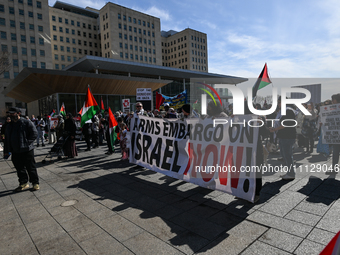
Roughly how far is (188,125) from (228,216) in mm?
2108

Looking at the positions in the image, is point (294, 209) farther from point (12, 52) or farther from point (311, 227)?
point (12, 52)

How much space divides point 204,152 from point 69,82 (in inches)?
772

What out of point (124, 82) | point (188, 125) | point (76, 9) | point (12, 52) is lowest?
point (188, 125)

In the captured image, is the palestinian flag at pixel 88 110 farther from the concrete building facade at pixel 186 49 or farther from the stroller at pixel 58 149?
the concrete building facade at pixel 186 49

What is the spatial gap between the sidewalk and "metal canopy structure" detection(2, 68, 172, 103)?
16.3 meters

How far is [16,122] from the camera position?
5.47 metres

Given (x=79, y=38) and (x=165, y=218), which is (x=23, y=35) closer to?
(x=79, y=38)

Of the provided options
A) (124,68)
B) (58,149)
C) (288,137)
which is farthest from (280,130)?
(124,68)

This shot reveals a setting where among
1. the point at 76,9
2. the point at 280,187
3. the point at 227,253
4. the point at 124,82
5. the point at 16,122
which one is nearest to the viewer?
the point at 227,253

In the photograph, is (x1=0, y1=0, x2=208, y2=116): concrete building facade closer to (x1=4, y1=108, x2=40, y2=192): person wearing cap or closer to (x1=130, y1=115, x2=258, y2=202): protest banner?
(x1=130, y1=115, x2=258, y2=202): protest banner

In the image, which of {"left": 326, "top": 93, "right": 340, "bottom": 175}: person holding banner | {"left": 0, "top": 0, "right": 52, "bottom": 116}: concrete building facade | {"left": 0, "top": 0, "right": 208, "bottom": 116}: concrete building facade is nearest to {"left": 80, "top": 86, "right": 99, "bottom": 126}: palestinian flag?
{"left": 326, "top": 93, "right": 340, "bottom": 175}: person holding banner

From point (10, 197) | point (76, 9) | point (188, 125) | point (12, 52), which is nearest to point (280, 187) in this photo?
point (188, 125)

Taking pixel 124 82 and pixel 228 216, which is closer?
pixel 228 216

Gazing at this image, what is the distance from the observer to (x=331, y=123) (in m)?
5.68
